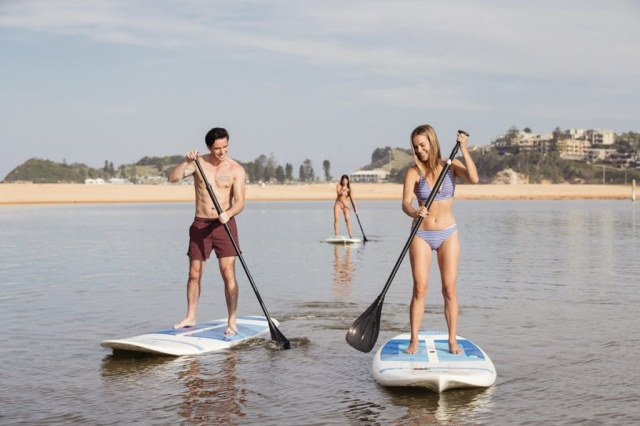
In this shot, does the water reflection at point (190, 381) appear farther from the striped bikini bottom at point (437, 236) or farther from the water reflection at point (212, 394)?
the striped bikini bottom at point (437, 236)

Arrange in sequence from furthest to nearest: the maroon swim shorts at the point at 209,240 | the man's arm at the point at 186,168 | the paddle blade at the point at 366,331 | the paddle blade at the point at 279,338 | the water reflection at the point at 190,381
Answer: the maroon swim shorts at the point at 209,240 → the paddle blade at the point at 279,338 → the man's arm at the point at 186,168 → the paddle blade at the point at 366,331 → the water reflection at the point at 190,381

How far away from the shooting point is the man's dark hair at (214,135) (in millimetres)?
9078

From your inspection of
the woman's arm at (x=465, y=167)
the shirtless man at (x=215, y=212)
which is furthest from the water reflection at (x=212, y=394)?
the woman's arm at (x=465, y=167)

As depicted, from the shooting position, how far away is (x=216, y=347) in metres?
8.81

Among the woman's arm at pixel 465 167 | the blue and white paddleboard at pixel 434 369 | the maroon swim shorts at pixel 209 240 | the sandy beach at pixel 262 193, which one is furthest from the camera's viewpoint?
the sandy beach at pixel 262 193

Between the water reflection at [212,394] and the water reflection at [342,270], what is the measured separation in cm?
532

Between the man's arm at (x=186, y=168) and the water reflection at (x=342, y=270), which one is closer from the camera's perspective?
the man's arm at (x=186, y=168)

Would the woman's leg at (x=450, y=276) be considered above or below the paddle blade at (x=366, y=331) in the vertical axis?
above

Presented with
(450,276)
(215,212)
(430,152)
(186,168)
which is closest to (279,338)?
(215,212)

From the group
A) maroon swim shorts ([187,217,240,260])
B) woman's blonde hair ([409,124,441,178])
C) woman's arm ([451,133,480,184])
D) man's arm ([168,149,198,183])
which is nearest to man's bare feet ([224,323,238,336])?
maroon swim shorts ([187,217,240,260])

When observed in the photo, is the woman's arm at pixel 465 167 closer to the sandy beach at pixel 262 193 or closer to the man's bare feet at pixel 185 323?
the man's bare feet at pixel 185 323

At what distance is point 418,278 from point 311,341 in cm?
235

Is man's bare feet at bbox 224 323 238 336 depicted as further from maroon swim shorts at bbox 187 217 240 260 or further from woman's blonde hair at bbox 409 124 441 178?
woman's blonde hair at bbox 409 124 441 178

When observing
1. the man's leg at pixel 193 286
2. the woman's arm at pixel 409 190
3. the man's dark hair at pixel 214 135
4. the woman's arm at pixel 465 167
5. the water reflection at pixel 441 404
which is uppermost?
the man's dark hair at pixel 214 135
